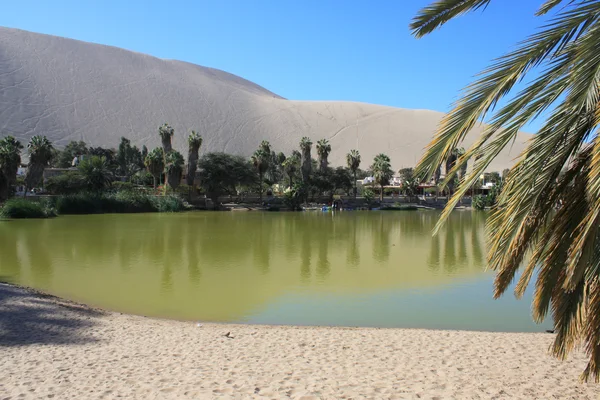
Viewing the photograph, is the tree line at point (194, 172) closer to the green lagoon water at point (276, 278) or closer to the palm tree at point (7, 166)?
the palm tree at point (7, 166)

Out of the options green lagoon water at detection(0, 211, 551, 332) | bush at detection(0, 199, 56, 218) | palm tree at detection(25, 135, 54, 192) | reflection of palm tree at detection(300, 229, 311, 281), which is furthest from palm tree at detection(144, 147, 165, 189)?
reflection of palm tree at detection(300, 229, 311, 281)

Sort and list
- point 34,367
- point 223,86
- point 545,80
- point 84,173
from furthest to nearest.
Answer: point 223,86 → point 84,173 → point 34,367 → point 545,80

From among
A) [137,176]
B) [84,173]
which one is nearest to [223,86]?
[137,176]

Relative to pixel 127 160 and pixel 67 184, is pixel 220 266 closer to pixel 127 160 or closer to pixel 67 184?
pixel 67 184

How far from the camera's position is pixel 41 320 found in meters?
8.01

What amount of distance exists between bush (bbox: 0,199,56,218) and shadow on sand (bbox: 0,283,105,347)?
33397mm

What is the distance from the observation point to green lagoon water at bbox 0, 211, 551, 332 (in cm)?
1041

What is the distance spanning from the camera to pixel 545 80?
3453 mm

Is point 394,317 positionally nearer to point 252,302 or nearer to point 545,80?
point 252,302

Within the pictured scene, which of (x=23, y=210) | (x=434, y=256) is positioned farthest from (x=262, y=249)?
(x=23, y=210)

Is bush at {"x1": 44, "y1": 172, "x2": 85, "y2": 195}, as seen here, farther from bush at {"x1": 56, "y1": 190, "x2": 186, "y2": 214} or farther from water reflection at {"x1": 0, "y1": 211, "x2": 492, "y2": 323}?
water reflection at {"x1": 0, "y1": 211, "x2": 492, "y2": 323}

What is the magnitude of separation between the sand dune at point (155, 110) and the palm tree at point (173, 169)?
257 feet

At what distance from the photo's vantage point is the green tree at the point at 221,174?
6294cm

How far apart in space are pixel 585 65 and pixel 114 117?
14904 cm
